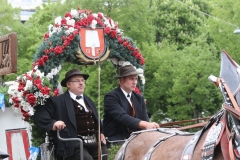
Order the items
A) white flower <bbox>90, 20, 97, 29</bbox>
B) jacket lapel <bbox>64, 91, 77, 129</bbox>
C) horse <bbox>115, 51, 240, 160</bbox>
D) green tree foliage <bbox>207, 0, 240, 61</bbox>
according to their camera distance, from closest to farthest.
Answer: horse <bbox>115, 51, 240, 160</bbox> < jacket lapel <bbox>64, 91, 77, 129</bbox> < white flower <bbox>90, 20, 97, 29</bbox> < green tree foliage <bbox>207, 0, 240, 61</bbox>

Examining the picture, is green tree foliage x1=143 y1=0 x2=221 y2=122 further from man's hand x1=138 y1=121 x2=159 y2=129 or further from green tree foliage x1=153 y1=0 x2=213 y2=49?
man's hand x1=138 y1=121 x2=159 y2=129

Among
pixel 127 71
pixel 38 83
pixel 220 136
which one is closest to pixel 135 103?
pixel 127 71

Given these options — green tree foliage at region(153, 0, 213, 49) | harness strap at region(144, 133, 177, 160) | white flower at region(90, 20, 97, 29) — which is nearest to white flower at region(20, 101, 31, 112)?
white flower at region(90, 20, 97, 29)

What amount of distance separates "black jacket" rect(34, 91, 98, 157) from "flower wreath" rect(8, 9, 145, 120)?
121 mm

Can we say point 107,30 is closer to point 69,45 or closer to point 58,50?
point 69,45

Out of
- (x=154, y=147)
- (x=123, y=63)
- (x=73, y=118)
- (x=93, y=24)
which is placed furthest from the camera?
(x=123, y=63)

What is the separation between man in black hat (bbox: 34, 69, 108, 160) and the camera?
6.86 meters

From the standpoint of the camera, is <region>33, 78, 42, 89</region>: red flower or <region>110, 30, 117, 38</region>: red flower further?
<region>110, 30, 117, 38</region>: red flower

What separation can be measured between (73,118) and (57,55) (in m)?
0.99

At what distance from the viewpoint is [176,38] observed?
28469 mm

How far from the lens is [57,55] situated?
7504mm

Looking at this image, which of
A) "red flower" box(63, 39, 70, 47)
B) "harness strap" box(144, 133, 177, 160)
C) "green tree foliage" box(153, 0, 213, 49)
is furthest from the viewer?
"green tree foliage" box(153, 0, 213, 49)

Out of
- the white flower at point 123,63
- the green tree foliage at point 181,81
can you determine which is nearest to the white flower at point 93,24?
the white flower at point 123,63

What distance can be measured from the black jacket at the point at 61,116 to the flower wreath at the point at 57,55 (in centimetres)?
12
